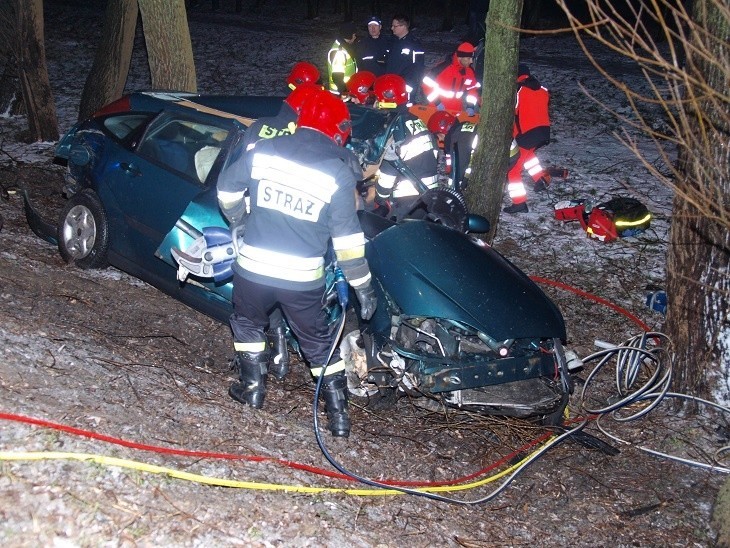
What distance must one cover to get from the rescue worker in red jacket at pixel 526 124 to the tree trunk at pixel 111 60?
16.5 ft

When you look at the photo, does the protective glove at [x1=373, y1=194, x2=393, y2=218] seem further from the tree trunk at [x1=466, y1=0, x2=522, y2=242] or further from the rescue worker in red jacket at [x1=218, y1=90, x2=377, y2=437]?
the rescue worker in red jacket at [x1=218, y1=90, x2=377, y2=437]

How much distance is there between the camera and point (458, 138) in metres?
8.58

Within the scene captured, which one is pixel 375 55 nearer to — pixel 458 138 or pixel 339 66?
→ pixel 339 66

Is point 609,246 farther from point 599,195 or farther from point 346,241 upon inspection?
point 346,241

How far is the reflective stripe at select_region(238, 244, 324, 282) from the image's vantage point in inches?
174

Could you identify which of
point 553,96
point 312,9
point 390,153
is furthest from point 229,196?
point 312,9

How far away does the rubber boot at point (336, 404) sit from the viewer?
15.7 ft

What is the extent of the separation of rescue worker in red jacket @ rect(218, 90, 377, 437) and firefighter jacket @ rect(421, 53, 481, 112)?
500 centimetres

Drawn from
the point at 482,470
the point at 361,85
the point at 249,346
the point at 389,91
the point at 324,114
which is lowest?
the point at 482,470

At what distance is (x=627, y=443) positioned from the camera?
17.0ft

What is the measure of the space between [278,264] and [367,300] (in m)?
0.56

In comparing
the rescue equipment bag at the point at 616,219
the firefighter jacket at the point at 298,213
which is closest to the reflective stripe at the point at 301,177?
the firefighter jacket at the point at 298,213

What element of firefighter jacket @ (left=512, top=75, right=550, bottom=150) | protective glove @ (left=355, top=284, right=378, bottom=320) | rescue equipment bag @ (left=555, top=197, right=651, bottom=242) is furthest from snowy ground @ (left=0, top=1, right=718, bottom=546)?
firefighter jacket @ (left=512, top=75, right=550, bottom=150)

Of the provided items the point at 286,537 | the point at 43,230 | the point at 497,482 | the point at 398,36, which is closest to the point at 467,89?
the point at 398,36
